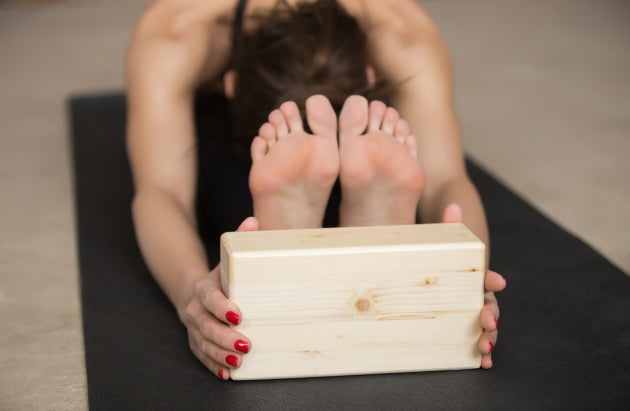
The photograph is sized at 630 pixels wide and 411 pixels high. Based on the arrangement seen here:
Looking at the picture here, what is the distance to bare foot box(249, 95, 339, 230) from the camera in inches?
45.3

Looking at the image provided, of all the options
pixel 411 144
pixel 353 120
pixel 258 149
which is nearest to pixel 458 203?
pixel 411 144

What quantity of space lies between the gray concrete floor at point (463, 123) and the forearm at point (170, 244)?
183 millimetres

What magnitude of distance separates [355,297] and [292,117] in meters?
0.34

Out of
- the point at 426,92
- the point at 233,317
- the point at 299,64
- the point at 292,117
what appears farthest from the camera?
the point at 426,92

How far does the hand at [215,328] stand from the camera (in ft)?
3.37

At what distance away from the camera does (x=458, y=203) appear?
4.60 feet

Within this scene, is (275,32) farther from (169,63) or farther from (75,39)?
(75,39)

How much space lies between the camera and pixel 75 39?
458cm

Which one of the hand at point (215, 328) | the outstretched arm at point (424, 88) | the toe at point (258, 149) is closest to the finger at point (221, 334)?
the hand at point (215, 328)

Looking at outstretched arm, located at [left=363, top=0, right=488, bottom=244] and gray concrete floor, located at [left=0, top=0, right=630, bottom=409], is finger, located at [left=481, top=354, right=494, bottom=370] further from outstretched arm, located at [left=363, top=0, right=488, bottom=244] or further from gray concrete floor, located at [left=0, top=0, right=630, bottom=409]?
gray concrete floor, located at [left=0, top=0, right=630, bottom=409]

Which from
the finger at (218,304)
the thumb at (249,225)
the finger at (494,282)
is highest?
the thumb at (249,225)

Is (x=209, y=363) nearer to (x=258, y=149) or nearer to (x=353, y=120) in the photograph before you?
(x=258, y=149)

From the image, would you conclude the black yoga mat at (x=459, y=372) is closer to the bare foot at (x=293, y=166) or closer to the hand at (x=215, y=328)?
the hand at (x=215, y=328)

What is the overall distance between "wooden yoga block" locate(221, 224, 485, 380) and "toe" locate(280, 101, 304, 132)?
207 mm
